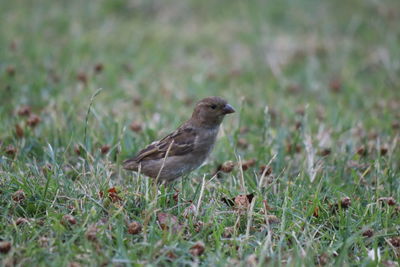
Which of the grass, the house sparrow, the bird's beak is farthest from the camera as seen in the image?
the bird's beak

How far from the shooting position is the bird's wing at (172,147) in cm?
535

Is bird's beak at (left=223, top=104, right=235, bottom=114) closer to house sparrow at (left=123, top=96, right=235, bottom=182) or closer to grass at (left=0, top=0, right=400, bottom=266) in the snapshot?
house sparrow at (left=123, top=96, right=235, bottom=182)

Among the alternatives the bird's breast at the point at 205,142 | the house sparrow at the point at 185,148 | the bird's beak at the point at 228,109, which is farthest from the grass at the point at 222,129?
the bird's beak at the point at 228,109

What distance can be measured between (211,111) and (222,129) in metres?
0.70

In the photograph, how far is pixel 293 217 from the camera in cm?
453

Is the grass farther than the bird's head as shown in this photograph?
No

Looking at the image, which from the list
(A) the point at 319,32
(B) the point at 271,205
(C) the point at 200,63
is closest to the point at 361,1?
(A) the point at 319,32

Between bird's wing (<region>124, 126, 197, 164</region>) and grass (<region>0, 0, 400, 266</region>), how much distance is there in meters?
0.27

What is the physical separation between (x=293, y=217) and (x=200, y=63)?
5.05 m

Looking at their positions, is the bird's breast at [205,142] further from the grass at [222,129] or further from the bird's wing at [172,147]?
the grass at [222,129]

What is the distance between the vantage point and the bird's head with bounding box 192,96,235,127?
5.67 meters

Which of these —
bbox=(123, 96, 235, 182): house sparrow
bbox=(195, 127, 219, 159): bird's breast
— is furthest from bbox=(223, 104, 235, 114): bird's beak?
bbox=(195, 127, 219, 159): bird's breast

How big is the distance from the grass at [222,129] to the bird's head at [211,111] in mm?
421

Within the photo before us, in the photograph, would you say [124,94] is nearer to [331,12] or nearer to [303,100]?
[303,100]
